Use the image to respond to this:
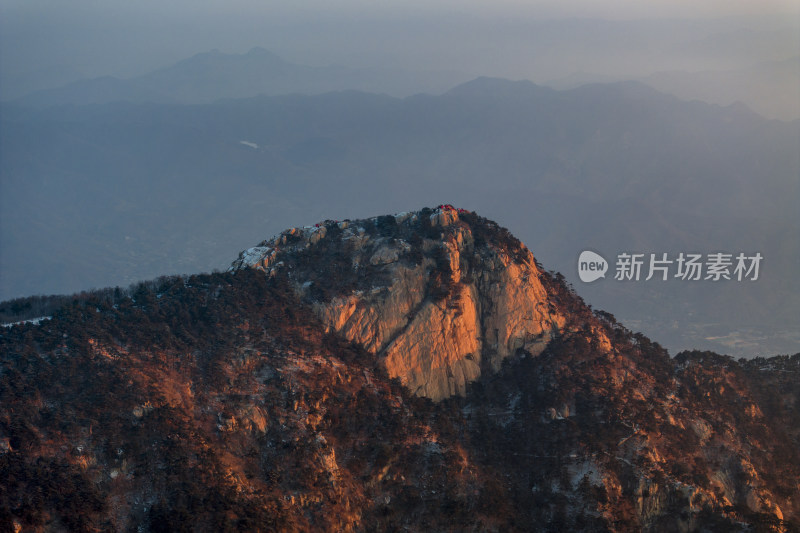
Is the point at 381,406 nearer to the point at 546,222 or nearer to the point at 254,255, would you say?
the point at 254,255

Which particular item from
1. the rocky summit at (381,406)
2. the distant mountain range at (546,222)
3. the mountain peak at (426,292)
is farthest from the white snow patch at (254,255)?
the distant mountain range at (546,222)

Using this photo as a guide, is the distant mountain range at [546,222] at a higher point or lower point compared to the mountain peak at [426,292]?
higher

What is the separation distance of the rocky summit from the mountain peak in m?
0.14

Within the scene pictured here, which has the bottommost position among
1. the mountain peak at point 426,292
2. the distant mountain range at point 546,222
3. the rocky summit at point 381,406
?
the rocky summit at point 381,406

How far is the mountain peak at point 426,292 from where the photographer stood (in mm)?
38219

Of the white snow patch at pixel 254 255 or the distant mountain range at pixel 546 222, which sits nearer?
the white snow patch at pixel 254 255

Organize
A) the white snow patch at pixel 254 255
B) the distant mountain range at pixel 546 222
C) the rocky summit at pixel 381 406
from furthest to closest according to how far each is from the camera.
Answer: the distant mountain range at pixel 546 222 < the white snow patch at pixel 254 255 < the rocky summit at pixel 381 406

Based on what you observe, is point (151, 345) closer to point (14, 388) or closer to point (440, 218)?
point (14, 388)

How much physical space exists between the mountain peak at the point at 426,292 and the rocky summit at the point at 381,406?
14 centimetres

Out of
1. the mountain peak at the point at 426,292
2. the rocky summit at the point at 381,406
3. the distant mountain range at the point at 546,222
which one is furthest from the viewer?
the distant mountain range at the point at 546,222

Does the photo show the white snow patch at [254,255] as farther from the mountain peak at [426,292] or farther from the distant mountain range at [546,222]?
the distant mountain range at [546,222]

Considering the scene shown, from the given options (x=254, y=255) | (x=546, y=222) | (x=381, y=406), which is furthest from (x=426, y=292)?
(x=546, y=222)

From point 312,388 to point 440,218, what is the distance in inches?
617

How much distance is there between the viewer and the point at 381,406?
1353 inches
